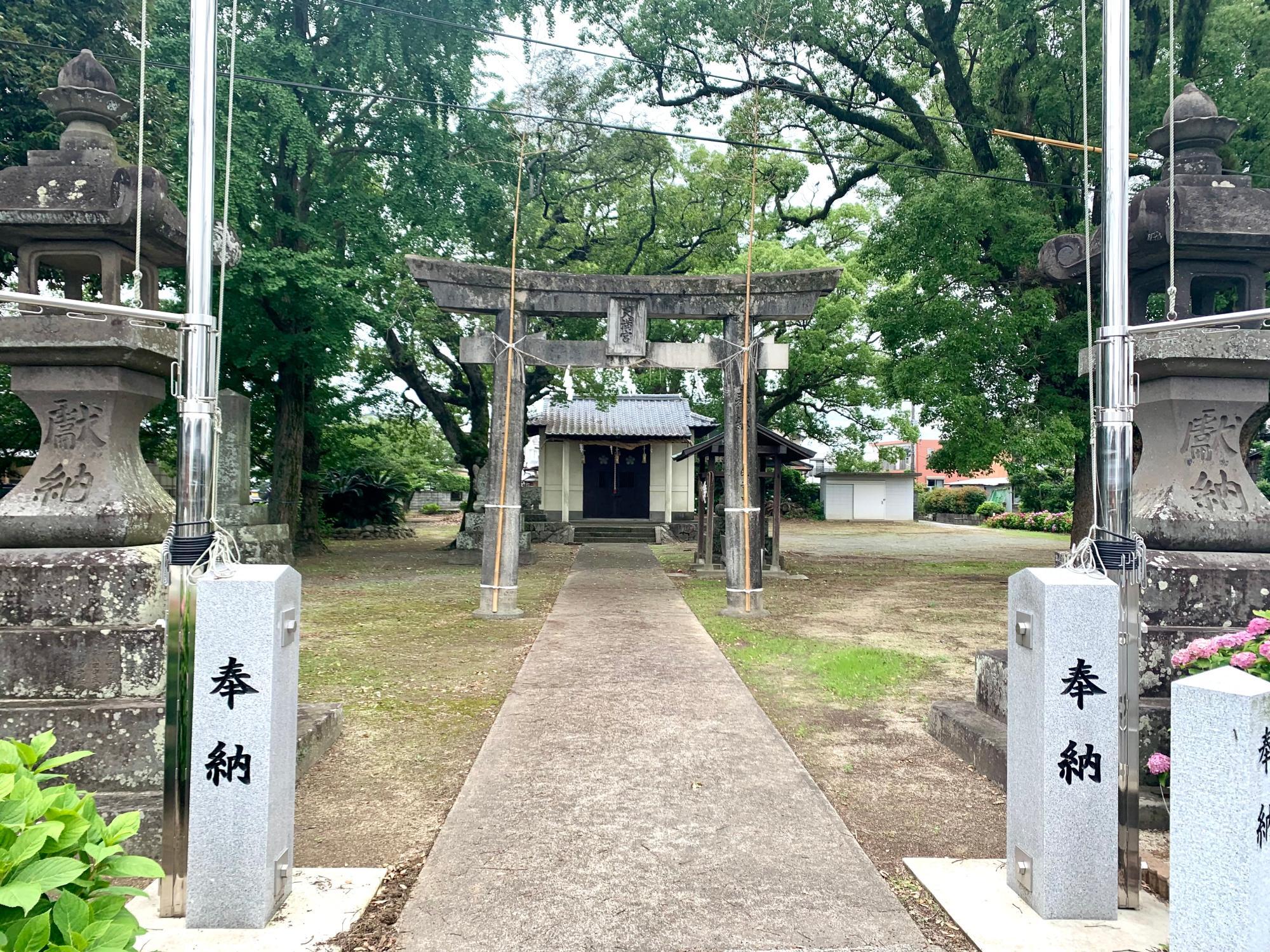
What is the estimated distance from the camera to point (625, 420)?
24047 mm

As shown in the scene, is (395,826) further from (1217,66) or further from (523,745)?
(1217,66)

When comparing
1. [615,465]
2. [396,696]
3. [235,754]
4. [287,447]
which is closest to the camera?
[235,754]

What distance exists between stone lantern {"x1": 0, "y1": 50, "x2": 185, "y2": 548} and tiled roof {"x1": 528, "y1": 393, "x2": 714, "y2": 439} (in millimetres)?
17766

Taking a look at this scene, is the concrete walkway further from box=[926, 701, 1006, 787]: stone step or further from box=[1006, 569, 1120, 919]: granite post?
box=[926, 701, 1006, 787]: stone step

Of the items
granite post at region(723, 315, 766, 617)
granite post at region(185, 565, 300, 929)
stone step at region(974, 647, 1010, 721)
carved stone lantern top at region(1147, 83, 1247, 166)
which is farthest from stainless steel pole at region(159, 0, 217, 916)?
granite post at region(723, 315, 766, 617)

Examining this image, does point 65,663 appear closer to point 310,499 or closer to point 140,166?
point 140,166

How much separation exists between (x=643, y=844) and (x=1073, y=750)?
178 cm

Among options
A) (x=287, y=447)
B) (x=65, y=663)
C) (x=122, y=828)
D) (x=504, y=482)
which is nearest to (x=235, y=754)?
(x=122, y=828)

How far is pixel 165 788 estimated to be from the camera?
2756mm

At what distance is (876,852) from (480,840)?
5.81ft

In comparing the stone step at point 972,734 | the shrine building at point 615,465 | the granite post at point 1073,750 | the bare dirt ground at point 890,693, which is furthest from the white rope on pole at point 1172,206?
the shrine building at point 615,465

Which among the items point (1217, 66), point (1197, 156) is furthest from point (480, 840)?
point (1217, 66)

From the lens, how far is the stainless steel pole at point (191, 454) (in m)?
2.77

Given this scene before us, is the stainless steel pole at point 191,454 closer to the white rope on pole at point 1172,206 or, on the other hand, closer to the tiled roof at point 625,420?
the white rope on pole at point 1172,206
